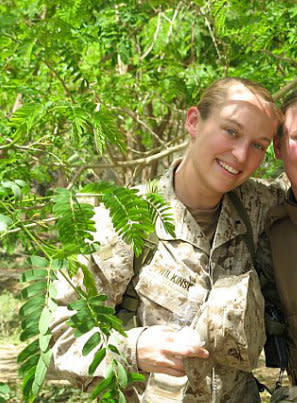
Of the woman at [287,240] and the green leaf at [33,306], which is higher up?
the green leaf at [33,306]

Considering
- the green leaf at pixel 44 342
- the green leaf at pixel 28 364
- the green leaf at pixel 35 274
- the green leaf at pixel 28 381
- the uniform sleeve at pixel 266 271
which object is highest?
the green leaf at pixel 35 274

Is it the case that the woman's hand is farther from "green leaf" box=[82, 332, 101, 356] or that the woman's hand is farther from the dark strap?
"green leaf" box=[82, 332, 101, 356]

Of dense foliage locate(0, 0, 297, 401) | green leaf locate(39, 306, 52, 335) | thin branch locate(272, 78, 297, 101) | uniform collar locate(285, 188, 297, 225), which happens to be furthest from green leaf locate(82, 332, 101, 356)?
thin branch locate(272, 78, 297, 101)

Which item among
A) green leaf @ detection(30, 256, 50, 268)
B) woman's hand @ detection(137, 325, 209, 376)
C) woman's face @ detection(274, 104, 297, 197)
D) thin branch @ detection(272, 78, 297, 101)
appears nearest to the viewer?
green leaf @ detection(30, 256, 50, 268)

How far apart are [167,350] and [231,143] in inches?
30.7

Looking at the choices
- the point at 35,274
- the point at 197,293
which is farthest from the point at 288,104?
the point at 35,274

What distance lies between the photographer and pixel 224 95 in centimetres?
233

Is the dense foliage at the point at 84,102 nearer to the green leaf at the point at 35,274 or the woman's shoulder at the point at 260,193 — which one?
the green leaf at the point at 35,274

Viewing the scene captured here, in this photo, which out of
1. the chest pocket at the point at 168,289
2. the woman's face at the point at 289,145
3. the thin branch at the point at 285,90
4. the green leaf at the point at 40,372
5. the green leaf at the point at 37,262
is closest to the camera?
the green leaf at the point at 40,372

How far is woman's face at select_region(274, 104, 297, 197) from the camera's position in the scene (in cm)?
236

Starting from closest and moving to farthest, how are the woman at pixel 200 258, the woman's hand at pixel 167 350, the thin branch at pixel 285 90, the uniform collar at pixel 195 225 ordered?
the woman's hand at pixel 167 350 → the woman at pixel 200 258 → the uniform collar at pixel 195 225 → the thin branch at pixel 285 90

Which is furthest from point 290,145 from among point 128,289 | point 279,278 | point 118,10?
point 118,10

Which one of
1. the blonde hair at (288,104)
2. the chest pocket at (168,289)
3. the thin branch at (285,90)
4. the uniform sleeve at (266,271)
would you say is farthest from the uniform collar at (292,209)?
the thin branch at (285,90)

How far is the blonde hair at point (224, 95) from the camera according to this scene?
232cm
